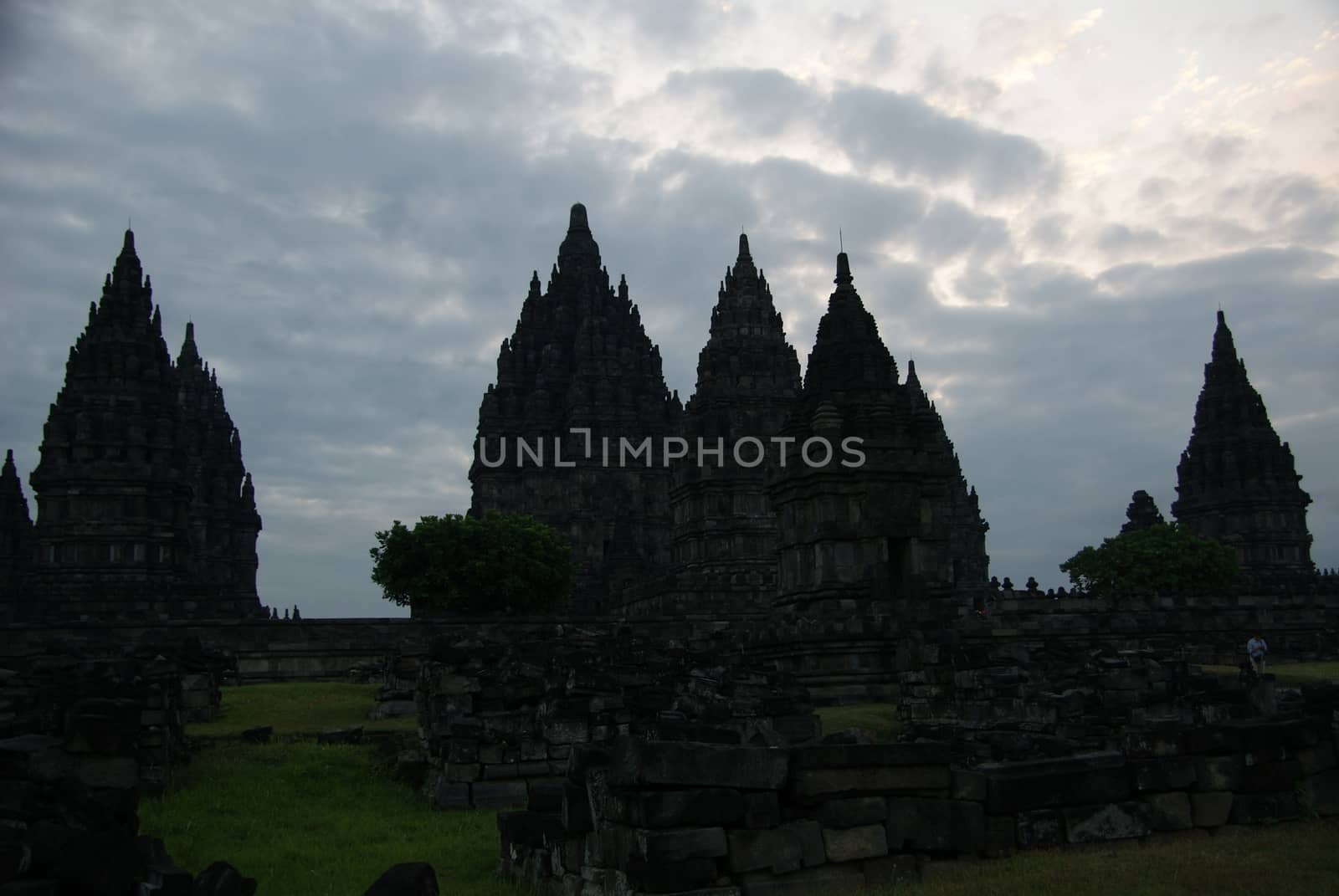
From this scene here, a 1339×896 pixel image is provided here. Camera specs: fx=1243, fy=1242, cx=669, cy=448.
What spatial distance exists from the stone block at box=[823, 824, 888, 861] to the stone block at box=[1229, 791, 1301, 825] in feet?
10.3

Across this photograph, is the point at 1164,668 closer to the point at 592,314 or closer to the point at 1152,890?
the point at 1152,890

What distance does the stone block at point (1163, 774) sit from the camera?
9.48 metres

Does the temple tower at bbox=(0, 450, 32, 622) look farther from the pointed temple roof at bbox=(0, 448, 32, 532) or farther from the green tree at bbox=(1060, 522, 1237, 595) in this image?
the green tree at bbox=(1060, 522, 1237, 595)

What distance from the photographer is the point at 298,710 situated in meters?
22.7

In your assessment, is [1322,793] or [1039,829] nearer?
[1039,829]

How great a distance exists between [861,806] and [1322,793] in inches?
168

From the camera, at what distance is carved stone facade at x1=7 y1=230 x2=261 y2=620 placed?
52.4 metres

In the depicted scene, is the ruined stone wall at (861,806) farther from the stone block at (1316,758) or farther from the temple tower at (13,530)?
the temple tower at (13,530)

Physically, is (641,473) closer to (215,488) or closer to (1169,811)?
(215,488)

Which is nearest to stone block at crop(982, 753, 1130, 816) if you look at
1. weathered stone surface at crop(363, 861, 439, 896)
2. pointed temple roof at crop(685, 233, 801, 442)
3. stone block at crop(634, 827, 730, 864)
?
stone block at crop(634, 827, 730, 864)

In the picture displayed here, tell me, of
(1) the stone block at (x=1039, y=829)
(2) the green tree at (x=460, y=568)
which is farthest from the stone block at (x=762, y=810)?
(2) the green tree at (x=460, y=568)

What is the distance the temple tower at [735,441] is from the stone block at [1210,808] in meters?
43.7

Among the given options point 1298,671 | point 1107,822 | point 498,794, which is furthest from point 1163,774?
point 1298,671

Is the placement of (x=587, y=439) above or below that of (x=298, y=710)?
above
